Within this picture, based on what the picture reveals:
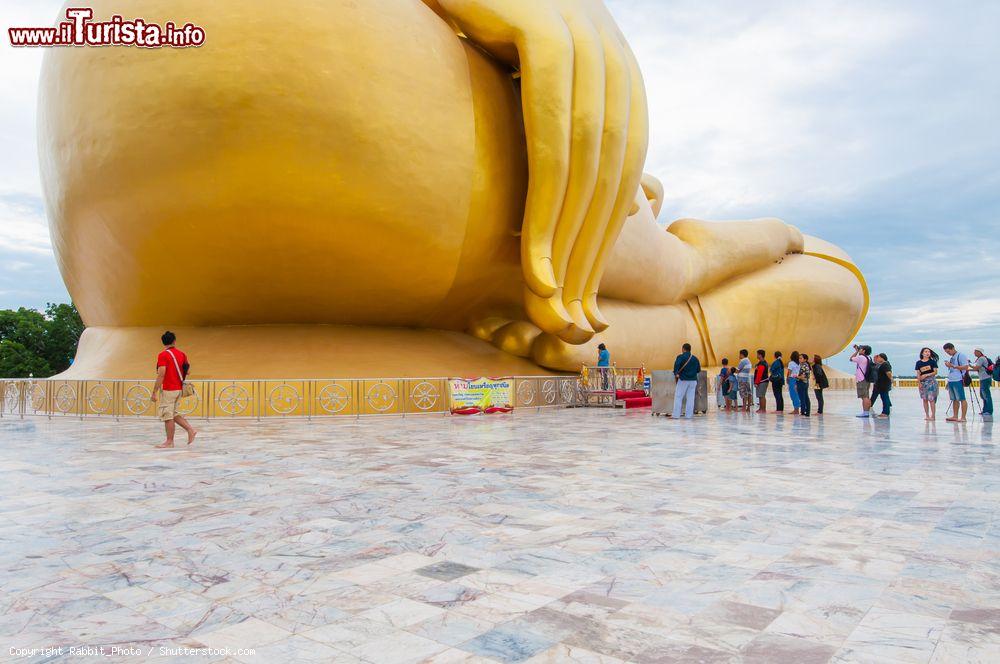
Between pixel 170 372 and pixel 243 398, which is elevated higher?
pixel 170 372

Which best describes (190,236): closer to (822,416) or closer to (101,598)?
(101,598)

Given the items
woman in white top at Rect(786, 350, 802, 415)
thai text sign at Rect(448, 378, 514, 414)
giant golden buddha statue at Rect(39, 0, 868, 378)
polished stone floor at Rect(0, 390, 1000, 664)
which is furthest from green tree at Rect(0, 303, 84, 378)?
woman in white top at Rect(786, 350, 802, 415)

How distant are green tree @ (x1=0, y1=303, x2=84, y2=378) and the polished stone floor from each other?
1173 inches

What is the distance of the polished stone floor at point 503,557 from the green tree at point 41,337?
29804 millimetres

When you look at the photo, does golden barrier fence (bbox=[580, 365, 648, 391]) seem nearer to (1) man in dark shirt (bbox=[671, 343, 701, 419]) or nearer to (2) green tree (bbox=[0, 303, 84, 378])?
(1) man in dark shirt (bbox=[671, 343, 701, 419])

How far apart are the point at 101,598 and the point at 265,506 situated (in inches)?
62.4

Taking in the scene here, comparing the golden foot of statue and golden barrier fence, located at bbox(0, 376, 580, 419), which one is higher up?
the golden foot of statue

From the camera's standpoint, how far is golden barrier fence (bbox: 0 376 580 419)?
1052 centimetres

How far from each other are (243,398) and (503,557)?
27.9 feet

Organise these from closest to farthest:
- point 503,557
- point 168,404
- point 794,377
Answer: point 503,557
point 168,404
point 794,377

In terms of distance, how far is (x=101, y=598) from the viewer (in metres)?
2.54

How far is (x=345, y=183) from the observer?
1030 cm

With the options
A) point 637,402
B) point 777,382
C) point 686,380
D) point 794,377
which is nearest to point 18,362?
point 637,402

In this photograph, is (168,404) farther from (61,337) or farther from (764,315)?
(61,337)
